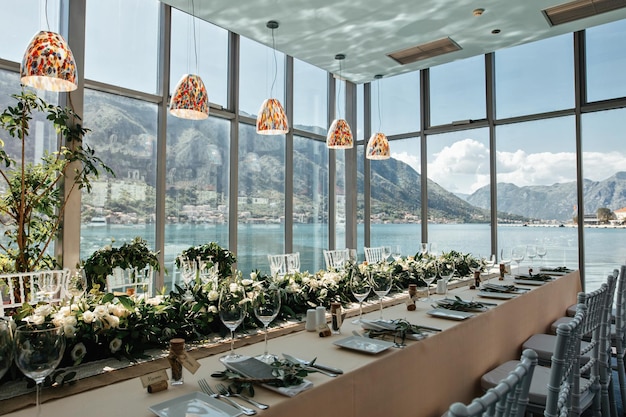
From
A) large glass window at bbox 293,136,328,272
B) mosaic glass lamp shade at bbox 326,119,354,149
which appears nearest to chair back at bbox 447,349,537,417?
mosaic glass lamp shade at bbox 326,119,354,149

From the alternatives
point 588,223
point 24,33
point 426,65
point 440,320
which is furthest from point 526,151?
point 24,33

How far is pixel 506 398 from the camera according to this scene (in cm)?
96

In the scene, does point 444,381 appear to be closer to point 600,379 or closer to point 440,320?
point 440,320

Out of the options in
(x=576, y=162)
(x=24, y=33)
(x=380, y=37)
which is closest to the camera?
Result: (x=24, y=33)

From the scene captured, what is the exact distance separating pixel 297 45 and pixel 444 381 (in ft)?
15.1

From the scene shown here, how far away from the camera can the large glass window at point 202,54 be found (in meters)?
5.07

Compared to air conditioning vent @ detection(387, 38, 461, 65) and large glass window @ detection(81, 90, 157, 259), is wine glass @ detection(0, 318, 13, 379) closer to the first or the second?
large glass window @ detection(81, 90, 157, 259)

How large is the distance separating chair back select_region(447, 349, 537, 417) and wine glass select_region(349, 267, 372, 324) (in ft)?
3.48

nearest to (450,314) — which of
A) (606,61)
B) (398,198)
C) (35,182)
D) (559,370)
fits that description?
(559,370)

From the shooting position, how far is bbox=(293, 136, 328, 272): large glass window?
21.8 ft

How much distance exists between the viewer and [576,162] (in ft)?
18.4

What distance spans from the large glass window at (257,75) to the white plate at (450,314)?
421cm

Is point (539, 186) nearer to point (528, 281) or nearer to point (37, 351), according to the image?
point (528, 281)

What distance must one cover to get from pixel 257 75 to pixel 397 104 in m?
2.53
